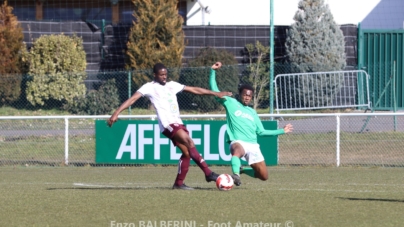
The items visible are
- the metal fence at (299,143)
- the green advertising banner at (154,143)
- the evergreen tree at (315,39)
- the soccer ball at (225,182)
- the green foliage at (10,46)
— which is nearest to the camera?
the soccer ball at (225,182)

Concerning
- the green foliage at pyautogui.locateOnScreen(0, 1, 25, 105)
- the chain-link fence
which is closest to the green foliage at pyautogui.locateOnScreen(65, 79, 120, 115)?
the chain-link fence

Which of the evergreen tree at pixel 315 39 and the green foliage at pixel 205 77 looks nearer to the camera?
the green foliage at pixel 205 77

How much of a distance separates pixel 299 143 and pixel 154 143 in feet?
11.4

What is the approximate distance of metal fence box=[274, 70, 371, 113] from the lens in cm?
2194

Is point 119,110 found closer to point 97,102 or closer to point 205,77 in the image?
point 97,102

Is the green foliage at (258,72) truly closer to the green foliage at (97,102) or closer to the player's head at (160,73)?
the green foliage at (97,102)

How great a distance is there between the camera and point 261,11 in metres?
27.6

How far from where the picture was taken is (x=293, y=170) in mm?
16312

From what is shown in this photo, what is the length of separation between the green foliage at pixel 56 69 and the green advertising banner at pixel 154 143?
546 centimetres

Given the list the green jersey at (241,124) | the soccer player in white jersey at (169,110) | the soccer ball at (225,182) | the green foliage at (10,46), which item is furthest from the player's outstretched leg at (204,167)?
the green foliage at (10,46)

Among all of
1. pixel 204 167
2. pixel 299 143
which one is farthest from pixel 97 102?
pixel 204 167

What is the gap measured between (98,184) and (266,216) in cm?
482

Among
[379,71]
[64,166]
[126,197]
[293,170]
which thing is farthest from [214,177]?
[379,71]

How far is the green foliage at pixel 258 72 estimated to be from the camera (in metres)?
22.5
